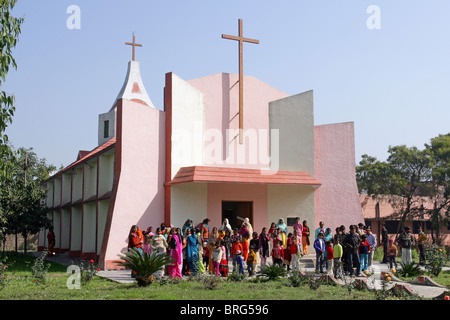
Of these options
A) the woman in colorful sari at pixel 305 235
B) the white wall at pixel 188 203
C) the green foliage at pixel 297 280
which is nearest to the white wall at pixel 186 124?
the white wall at pixel 188 203

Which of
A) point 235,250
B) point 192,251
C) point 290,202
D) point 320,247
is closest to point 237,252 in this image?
point 235,250

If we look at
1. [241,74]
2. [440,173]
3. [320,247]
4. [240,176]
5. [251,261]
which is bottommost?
[251,261]

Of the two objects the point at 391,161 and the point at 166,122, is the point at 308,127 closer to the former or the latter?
the point at 166,122

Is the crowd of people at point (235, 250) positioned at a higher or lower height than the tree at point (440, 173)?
lower

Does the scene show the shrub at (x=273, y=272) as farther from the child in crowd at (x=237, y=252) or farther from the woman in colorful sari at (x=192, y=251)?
the woman in colorful sari at (x=192, y=251)

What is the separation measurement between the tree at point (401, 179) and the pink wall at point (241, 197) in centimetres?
1489

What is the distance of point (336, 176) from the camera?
21500 mm

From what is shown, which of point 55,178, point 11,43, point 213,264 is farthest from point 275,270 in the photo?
point 55,178

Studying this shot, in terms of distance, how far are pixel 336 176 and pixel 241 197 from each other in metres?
4.23

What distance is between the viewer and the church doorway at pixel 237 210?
21297mm

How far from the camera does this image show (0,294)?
36.2ft

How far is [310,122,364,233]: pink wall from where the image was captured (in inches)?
835

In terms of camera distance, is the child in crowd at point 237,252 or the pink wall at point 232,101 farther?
the pink wall at point 232,101

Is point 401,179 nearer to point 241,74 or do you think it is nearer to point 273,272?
point 241,74
